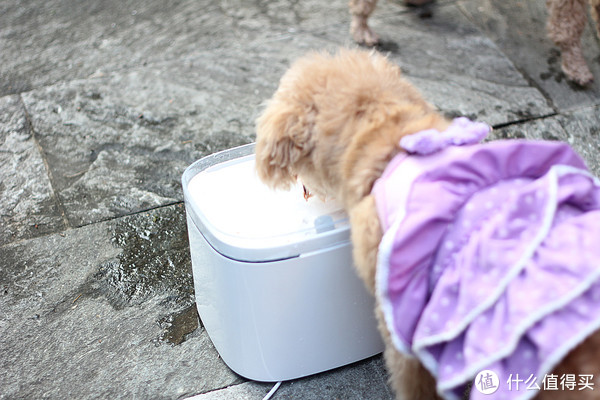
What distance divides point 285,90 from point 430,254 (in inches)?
26.1

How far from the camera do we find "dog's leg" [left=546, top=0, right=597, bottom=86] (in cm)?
330

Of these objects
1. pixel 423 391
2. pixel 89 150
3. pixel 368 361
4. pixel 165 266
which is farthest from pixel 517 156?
pixel 89 150

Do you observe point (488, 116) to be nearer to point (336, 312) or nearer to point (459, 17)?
point (459, 17)

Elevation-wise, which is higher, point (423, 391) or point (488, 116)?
point (423, 391)

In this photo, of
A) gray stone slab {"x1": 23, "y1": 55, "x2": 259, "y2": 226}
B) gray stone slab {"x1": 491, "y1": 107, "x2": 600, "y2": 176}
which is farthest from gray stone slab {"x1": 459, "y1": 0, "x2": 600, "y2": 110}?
gray stone slab {"x1": 23, "y1": 55, "x2": 259, "y2": 226}

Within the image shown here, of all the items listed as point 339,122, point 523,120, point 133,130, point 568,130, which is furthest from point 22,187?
point 568,130

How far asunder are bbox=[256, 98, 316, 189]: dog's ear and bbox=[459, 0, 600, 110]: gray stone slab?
2.10 metres

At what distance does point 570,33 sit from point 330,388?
100 inches

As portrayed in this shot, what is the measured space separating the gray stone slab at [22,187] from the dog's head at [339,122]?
1478mm

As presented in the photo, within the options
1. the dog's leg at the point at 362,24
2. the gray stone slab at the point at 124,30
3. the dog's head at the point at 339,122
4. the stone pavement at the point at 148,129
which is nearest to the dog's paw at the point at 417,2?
the stone pavement at the point at 148,129

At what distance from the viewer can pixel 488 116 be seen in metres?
3.13

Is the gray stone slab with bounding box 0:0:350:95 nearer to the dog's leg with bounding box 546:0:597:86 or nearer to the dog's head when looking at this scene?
the dog's leg with bounding box 546:0:597:86

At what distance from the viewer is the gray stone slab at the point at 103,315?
205 centimetres

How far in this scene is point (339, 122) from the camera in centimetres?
159
